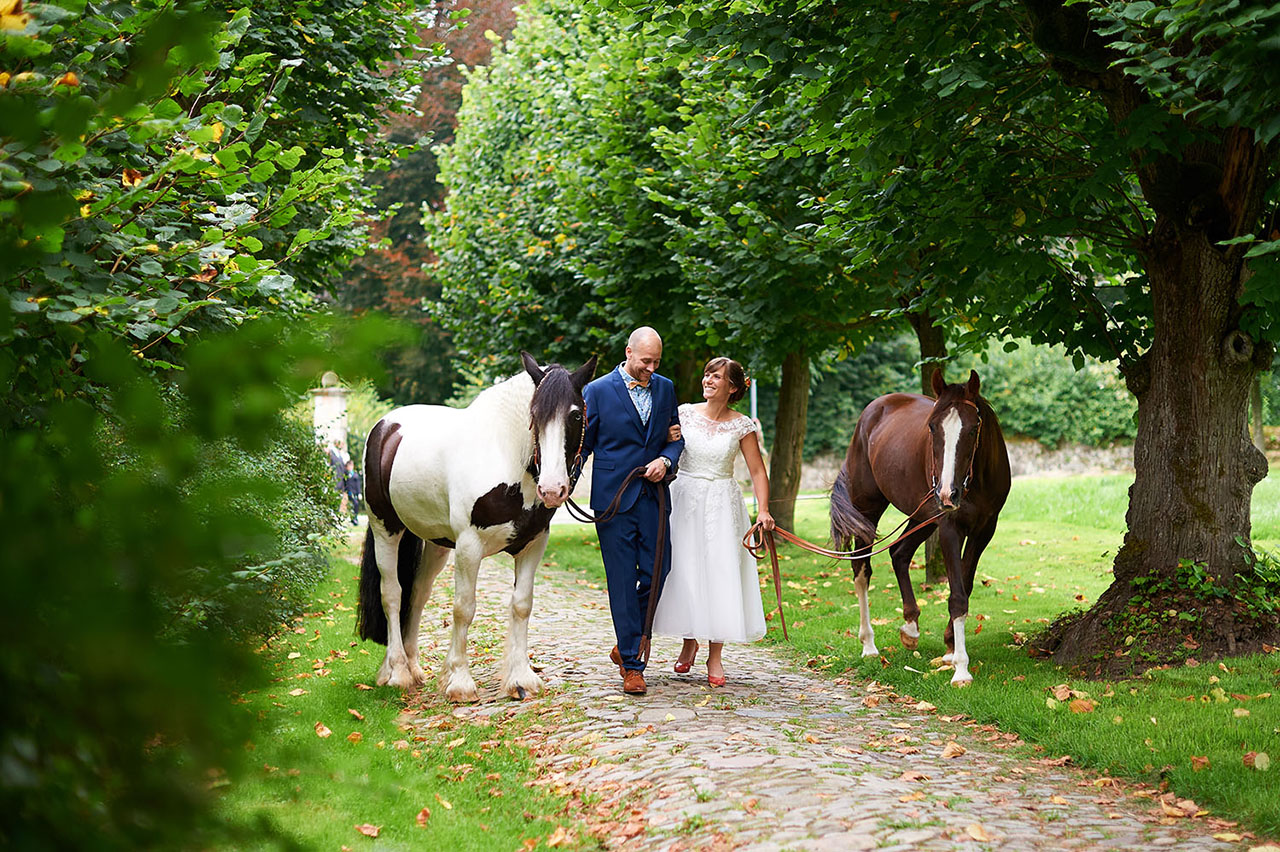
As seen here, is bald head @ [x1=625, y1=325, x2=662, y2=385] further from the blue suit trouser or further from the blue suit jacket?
the blue suit trouser

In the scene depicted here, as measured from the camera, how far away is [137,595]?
5.33 feet

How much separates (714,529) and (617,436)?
3.46ft

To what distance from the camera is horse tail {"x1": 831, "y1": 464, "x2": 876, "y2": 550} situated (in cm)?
1034

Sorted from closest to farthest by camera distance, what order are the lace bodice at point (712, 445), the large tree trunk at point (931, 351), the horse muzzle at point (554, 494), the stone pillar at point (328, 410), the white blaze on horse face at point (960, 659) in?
the stone pillar at point (328, 410) → the horse muzzle at point (554, 494) → the white blaze on horse face at point (960, 659) → the lace bodice at point (712, 445) → the large tree trunk at point (931, 351)


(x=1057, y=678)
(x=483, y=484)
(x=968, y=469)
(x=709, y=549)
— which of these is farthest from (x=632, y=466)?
(x=1057, y=678)

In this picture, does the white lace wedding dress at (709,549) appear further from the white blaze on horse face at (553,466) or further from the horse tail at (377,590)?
the horse tail at (377,590)

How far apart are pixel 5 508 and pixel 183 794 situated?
0.50m

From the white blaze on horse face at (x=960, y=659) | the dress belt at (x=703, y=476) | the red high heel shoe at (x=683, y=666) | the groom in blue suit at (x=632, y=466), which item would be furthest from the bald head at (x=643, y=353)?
the white blaze on horse face at (x=960, y=659)

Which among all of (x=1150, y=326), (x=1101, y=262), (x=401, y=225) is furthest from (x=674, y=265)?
(x=401, y=225)

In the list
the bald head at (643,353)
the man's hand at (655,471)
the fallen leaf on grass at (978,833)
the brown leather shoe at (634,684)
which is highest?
the bald head at (643,353)

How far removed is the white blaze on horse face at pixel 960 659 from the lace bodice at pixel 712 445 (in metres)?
2.08

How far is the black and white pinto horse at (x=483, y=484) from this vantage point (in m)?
7.79

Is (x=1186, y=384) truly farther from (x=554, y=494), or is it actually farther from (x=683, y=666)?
(x=554, y=494)

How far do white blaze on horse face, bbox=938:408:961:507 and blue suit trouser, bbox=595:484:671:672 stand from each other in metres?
2.15
